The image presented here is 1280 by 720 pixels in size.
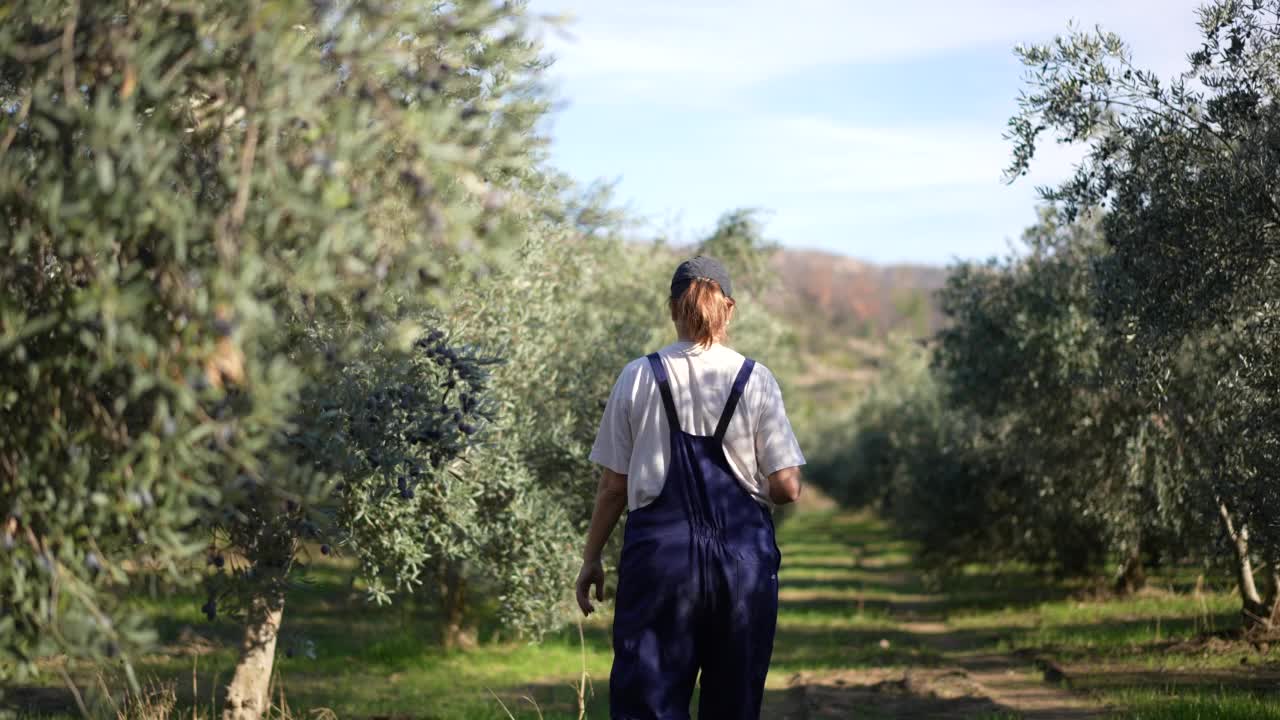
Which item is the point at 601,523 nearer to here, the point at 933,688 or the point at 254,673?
the point at 254,673

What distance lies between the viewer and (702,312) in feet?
17.2

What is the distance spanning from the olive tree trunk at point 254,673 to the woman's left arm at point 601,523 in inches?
132

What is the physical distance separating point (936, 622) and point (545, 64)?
16620 mm

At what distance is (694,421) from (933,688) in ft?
29.7

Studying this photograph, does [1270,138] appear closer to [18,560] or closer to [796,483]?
[796,483]

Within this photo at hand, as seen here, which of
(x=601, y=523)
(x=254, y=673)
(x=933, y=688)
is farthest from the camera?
(x=933, y=688)

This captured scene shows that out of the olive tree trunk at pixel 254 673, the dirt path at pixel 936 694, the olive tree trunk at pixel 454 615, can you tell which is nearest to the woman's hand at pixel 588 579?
the olive tree trunk at pixel 254 673

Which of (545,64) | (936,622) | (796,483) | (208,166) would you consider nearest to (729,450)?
(796,483)

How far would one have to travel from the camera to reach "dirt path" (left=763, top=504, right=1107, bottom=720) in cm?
1153

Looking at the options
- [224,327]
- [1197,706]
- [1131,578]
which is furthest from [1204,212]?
[1131,578]

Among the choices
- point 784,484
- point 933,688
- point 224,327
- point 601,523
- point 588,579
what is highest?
point 224,327

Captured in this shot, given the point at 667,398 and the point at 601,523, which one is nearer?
the point at 667,398

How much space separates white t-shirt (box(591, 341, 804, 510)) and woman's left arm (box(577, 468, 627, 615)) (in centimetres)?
11

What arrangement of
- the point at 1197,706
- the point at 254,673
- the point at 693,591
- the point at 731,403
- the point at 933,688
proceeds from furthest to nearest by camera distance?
the point at 933,688 → the point at 1197,706 → the point at 254,673 → the point at 731,403 → the point at 693,591
